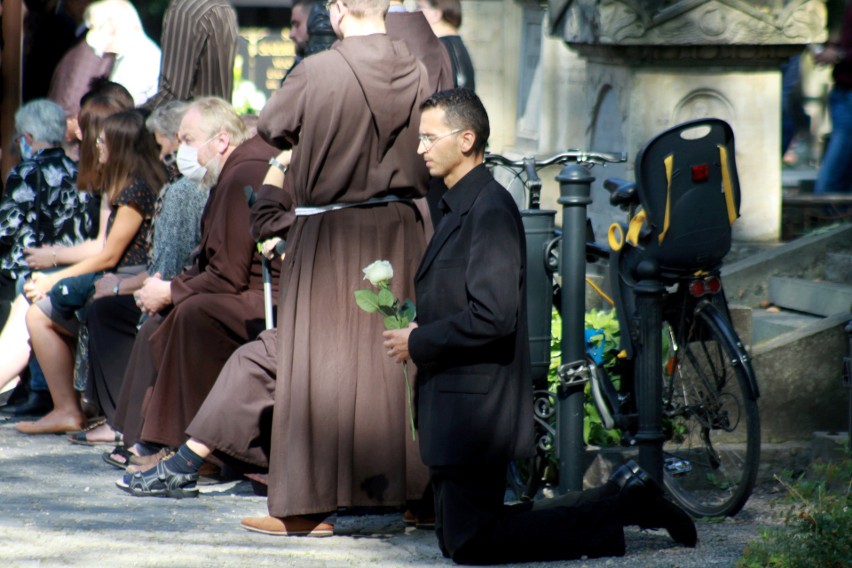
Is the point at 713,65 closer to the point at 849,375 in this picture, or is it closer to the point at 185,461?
the point at 849,375

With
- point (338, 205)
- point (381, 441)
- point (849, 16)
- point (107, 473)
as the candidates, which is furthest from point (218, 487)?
point (849, 16)

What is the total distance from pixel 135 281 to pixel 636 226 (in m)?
3.05

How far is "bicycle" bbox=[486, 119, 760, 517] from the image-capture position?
623 cm

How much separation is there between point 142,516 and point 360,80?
2.00m

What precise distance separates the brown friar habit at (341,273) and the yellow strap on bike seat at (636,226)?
0.90 metres

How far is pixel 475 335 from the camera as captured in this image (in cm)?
535

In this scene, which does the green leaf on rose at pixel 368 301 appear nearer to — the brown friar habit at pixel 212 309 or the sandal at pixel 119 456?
the brown friar habit at pixel 212 309

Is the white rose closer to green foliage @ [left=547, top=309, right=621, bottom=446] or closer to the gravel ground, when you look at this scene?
the gravel ground

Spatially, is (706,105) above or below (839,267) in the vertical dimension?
above

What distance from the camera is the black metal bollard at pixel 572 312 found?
6230mm

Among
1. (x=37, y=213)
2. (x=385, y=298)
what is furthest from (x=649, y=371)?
(x=37, y=213)

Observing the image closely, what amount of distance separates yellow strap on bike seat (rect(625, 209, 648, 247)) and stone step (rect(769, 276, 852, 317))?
5.35 ft

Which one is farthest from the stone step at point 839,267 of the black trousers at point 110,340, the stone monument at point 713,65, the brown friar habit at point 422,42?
the black trousers at point 110,340

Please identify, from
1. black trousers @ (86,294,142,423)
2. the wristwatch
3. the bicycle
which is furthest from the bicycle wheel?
black trousers @ (86,294,142,423)
